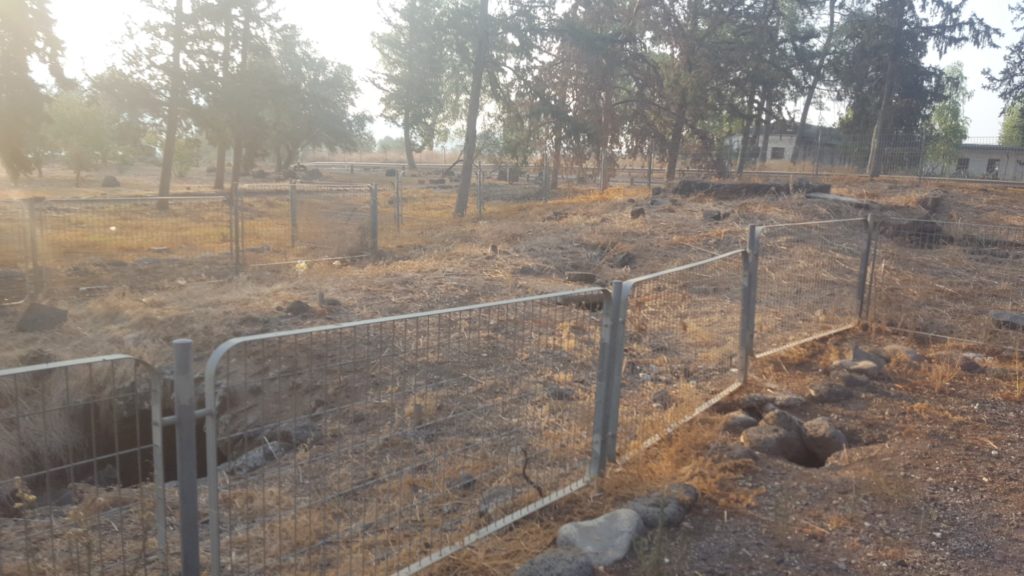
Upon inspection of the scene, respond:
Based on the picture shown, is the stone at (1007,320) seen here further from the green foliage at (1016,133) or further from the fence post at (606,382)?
the green foliage at (1016,133)

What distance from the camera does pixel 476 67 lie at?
25609 millimetres

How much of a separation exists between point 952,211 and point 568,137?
42.7 ft

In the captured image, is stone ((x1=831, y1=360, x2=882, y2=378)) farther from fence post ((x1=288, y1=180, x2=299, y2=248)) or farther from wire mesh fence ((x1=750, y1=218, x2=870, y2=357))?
fence post ((x1=288, y1=180, x2=299, y2=248))

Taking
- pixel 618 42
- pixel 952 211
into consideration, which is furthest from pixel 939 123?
pixel 952 211

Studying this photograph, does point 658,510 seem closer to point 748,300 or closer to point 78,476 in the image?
point 748,300

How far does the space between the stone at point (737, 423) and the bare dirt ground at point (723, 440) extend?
0.43 ft

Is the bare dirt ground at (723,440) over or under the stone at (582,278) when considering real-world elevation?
under

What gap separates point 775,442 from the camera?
5.14m

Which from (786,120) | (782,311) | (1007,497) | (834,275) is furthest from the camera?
(786,120)

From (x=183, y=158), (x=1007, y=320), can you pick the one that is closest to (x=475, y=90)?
(x=1007, y=320)

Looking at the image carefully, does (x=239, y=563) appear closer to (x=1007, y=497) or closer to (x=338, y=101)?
(x=1007, y=497)

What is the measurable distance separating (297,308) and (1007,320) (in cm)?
817

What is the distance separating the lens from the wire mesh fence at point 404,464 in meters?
3.59

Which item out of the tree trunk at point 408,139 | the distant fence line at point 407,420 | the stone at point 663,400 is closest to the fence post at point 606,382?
the distant fence line at point 407,420
